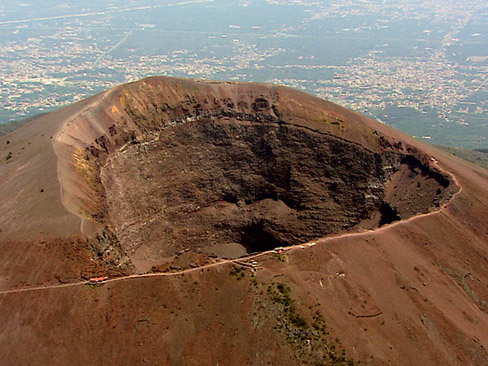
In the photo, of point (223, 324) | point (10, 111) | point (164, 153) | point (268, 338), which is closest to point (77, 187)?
point (164, 153)

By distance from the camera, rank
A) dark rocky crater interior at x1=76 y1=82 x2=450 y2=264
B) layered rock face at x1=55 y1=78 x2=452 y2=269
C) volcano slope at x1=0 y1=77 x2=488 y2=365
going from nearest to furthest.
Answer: volcano slope at x1=0 y1=77 x2=488 y2=365
layered rock face at x1=55 y1=78 x2=452 y2=269
dark rocky crater interior at x1=76 y1=82 x2=450 y2=264

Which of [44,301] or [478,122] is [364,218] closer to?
[44,301]

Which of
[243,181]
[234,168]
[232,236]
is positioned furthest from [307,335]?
[234,168]

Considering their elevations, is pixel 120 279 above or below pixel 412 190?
above

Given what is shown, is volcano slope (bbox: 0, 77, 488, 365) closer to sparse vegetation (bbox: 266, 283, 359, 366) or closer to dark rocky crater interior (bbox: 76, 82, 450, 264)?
sparse vegetation (bbox: 266, 283, 359, 366)

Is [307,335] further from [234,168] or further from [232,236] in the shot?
[234,168]

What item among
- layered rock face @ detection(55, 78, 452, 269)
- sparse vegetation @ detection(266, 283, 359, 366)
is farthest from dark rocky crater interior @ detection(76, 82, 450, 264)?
sparse vegetation @ detection(266, 283, 359, 366)
